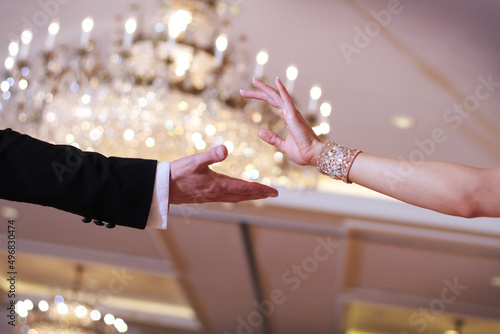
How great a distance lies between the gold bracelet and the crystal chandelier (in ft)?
4.24

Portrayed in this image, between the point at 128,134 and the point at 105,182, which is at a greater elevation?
the point at 128,134

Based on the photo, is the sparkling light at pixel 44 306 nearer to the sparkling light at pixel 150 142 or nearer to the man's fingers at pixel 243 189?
the sparkling light at pixel 150 142

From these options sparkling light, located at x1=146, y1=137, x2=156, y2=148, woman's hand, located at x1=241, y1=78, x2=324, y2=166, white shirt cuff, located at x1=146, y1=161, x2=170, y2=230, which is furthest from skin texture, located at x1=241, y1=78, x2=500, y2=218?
sparkling light, located at x1=146, y1=137, x2=156, y2=148

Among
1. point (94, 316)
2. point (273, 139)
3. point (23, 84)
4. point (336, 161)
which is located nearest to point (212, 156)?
point (273, 139)

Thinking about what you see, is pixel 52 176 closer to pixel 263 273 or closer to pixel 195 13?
pixel 195 13

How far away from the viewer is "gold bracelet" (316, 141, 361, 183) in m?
1.73

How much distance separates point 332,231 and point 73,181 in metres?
4.53

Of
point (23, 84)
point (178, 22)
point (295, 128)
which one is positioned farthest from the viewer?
point (23, 84)

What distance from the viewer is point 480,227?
18.1ft

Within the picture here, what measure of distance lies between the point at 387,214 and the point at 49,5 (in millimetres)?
3599

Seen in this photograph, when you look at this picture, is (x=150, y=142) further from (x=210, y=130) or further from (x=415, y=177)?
(x=415, y=177)

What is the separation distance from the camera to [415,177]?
1.64 meters

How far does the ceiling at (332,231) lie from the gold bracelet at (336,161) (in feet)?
6.46

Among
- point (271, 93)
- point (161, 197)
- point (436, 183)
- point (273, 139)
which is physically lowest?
point (161, 197)
